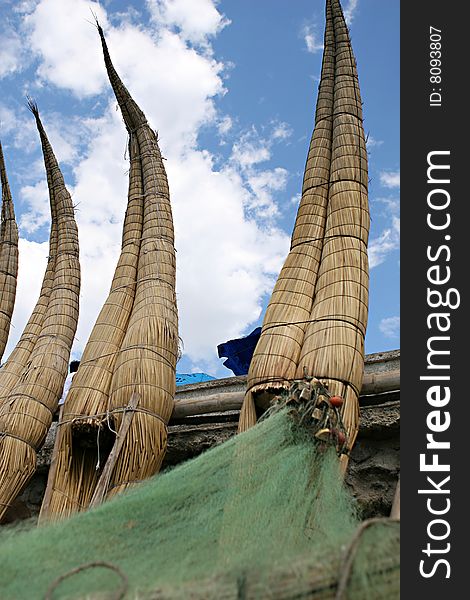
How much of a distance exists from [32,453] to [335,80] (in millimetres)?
3054

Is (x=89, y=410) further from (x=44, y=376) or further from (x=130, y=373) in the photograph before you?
(x=44, y=376)

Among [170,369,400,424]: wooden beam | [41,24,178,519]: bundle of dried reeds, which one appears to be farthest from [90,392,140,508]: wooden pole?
[170,369,400,424]: wooden beam

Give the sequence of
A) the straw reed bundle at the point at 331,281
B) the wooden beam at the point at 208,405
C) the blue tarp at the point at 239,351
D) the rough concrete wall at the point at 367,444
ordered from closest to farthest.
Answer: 1. the straw reed bundle at the point at 331,281
2. the rough concrete wall at the point at 367,444
3. the wooden beam at the point at 208,405
4. the blue tarp at the point at 239,351

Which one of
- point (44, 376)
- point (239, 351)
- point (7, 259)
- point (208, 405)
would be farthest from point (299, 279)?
point (239, 351)

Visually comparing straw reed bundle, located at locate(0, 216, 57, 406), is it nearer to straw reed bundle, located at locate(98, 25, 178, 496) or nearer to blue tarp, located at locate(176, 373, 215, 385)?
straw reed bundle, located at locate(98, 25, 178, 496)

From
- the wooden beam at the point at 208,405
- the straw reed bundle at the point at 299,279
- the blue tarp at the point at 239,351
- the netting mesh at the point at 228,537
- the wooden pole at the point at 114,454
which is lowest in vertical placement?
the netting mesh at the point at 228,537

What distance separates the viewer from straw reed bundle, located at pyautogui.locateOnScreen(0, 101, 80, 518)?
3.97m

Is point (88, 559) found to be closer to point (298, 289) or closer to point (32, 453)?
point (298, 289)

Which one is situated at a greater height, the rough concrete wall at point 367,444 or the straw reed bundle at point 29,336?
the straw reed bundle at point 29,336

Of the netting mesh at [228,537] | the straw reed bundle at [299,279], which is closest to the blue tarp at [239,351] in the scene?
the straw reed bundle at [299,279]

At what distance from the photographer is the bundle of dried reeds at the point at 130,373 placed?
3.61 metres

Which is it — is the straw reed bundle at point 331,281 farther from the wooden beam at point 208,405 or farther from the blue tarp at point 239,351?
the blue tarp at point 239,351

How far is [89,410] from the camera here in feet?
12.6

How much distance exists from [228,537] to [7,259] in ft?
14.5
